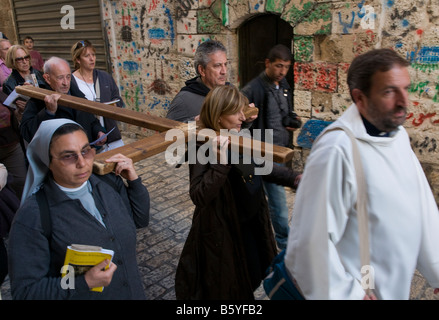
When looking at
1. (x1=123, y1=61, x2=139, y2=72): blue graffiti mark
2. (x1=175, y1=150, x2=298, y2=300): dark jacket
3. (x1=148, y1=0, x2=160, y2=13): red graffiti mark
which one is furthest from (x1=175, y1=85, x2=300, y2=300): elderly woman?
(x1=123, y1=61, x2=139, y2=72): blue graffiti mark

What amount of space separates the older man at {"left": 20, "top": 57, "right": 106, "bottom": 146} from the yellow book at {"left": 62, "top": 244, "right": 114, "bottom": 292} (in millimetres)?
1812

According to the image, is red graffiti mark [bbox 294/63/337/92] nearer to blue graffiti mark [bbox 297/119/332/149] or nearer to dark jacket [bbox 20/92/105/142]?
blue graffiti mark [bbox 297/119/332/149]

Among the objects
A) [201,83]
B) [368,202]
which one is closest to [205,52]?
[201,83]

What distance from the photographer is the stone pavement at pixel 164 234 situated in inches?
136

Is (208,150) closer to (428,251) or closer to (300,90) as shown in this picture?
(428,251)

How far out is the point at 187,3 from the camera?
628 cm

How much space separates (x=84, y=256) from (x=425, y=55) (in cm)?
409

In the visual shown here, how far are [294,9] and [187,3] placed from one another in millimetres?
1977

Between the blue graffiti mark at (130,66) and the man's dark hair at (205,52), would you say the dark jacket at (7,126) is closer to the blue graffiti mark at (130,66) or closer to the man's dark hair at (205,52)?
the man's dark hair at (205,52)

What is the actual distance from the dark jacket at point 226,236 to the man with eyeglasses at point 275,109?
3.26ft

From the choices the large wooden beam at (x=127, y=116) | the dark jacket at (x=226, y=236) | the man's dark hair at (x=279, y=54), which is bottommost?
the dark jacket at (x=226, y=236)

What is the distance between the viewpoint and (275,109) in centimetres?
361

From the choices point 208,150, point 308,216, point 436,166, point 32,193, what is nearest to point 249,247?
point 208,150

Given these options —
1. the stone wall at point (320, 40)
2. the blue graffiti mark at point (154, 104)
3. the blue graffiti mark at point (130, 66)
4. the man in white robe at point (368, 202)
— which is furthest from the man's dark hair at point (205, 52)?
the blue graffiti mark at point (130, 66)
